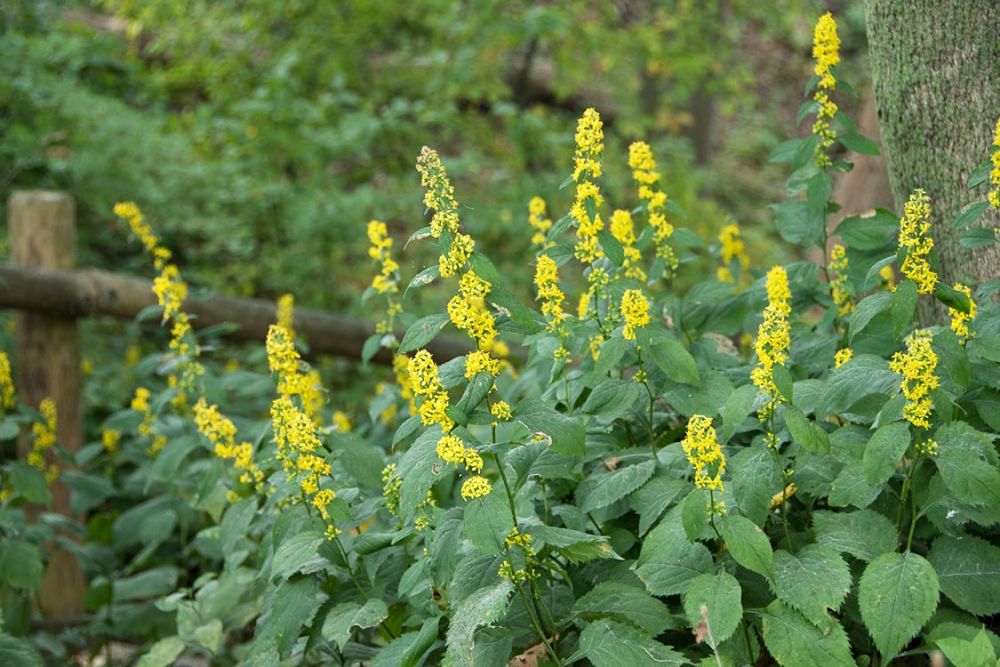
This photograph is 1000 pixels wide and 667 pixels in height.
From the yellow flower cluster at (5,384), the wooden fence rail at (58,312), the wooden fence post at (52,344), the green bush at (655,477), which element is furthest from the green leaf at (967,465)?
the wooden fence post at (52,344)

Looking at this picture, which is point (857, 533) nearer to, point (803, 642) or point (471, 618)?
point (803, 642)

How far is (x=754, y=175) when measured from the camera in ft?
45.5

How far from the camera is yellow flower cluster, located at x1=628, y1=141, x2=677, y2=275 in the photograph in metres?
2.95

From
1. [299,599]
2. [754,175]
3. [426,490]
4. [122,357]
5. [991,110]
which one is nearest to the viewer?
[426,490]

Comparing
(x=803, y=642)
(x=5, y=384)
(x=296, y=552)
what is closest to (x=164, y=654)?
(x=296, y=552)

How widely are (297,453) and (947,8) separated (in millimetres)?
1891

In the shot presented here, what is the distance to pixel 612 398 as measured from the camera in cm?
258

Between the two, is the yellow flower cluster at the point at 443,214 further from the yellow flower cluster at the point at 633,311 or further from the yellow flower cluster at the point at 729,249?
the yellow flower cluster at the point at 729,249

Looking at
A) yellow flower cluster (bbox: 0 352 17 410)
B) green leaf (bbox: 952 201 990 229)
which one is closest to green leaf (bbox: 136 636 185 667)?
yellow flower cluster (bbox: 0 352 17 410)

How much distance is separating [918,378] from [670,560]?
1.92 feet

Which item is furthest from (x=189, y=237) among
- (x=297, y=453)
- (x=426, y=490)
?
(x=426, y=490)

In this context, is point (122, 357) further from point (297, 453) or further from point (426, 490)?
point (426, 490)

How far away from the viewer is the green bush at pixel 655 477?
2.18m

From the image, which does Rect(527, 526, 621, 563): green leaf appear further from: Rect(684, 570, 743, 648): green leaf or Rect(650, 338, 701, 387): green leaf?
Rect(650, 338, 701, 387): green leaf
